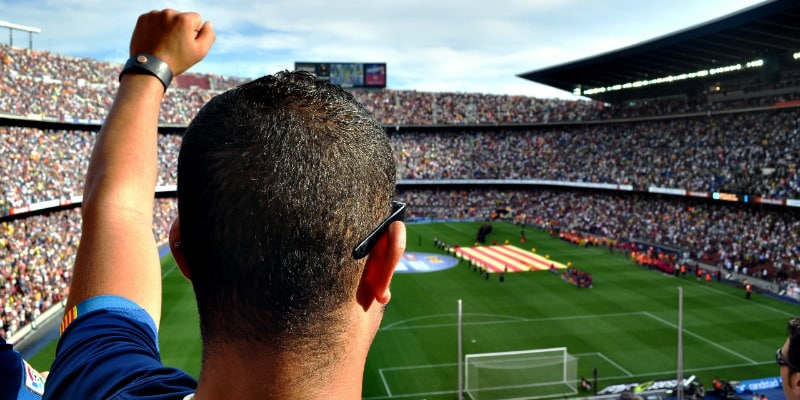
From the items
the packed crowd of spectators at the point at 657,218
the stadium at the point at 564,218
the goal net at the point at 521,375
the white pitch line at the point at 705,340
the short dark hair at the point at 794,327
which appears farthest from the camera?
the packed crowd of spectators at the point at 657,218

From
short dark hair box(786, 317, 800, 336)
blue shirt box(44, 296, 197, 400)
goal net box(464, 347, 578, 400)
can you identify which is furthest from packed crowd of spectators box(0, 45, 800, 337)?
short dark hair box(786, 317, 800, 336)

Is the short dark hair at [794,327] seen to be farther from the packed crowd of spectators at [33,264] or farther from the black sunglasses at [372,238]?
the packed crowd of spectators at [33,264]

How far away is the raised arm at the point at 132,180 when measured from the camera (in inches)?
70.1

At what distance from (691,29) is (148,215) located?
47055 mm

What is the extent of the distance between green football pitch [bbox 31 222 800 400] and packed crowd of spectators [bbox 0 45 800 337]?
646 centimetres

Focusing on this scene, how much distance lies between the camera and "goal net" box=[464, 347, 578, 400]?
19516 mm

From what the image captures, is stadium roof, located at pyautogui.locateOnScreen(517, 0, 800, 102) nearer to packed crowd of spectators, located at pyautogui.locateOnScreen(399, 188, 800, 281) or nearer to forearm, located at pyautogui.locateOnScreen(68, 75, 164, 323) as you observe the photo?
packed crowd of spectators, located at pyautogui.locateOnScreen(399, 188, 800, 281)

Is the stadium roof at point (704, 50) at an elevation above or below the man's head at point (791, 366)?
above

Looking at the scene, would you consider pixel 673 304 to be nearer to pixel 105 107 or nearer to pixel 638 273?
pixel 638 273

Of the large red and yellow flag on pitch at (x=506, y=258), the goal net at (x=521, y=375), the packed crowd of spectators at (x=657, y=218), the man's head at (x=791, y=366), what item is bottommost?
the goal net at (x=521, y=375)

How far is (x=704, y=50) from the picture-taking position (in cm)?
4572

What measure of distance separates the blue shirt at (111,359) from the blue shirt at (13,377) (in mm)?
1217

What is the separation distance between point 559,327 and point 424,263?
52.7 ft

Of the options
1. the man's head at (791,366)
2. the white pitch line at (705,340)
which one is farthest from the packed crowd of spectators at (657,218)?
the man's head at (791,366)
